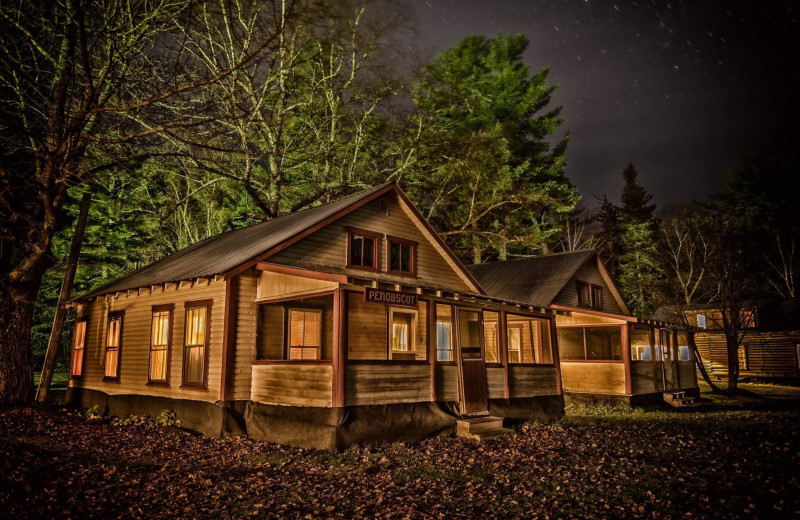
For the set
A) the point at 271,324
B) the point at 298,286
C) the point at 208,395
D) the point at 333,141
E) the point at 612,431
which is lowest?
the point at 612,431

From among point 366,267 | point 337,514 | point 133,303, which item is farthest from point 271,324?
point 337,514

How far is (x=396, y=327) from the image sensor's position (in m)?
19.8

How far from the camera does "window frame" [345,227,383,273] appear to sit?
16.2m

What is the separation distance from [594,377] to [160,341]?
1777 centimetres

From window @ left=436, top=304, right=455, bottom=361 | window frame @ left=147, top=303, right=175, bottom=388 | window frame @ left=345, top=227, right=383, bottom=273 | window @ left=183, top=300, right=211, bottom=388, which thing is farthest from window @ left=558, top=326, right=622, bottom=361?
window frame @ left=147, top=303, right=175, bottom=388

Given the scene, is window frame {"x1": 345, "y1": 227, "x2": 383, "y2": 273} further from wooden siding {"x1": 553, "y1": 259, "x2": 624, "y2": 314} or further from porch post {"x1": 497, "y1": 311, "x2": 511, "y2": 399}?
wooden siding {"x1": 553, "y1": 259, "x2": 624, "y2": 314}

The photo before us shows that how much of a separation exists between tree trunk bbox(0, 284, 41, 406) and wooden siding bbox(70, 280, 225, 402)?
2.43 meters

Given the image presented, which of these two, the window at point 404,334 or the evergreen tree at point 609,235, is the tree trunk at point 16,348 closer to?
the window at point 404,334

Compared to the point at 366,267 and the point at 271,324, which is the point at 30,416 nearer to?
the point at 271,324

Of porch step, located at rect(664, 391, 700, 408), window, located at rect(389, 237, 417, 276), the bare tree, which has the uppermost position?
the bare tree

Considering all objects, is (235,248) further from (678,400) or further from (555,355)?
(678,400)

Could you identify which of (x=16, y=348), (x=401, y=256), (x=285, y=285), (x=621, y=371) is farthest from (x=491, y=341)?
(x=16, y=348)

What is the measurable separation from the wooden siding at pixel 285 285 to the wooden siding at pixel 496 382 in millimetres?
6884

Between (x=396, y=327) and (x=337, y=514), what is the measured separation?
40.8 ft
